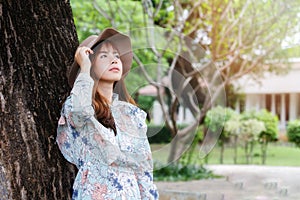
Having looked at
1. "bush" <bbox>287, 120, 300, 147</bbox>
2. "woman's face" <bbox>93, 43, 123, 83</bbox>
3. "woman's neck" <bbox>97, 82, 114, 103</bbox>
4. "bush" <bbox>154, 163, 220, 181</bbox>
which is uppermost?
"woman's face" <bbox>93, 43, 123, 83</bbox>

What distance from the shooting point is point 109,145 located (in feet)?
6.42

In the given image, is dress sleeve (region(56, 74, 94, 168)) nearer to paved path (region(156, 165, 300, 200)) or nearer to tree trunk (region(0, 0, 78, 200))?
tree trunk (region(0, 0, 78, 200))

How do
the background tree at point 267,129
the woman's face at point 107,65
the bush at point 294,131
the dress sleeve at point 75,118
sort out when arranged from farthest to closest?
the bush at point 294,131 → the background tree at point 267,129 → the woman's face at point 107,65 → the dress sleeve at point 75,118

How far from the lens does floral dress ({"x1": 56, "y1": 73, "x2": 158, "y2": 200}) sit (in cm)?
193

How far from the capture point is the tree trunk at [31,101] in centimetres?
221

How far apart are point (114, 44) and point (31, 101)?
1.38 feet

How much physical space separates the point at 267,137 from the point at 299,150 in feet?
9.85

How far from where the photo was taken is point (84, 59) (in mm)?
1970

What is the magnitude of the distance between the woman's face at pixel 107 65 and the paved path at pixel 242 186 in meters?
3.83

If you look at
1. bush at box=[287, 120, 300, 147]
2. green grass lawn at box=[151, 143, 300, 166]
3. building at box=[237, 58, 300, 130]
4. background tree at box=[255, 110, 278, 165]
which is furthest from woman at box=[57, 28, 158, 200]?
building at box=[237, 58, 300, 130]

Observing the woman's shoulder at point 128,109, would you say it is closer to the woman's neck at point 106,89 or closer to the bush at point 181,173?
the woman's neck at point 106,89

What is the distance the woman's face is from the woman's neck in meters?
0.02

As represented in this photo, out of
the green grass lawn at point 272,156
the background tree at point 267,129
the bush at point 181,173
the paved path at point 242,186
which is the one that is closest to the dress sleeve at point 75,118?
the paved path at point 242,186

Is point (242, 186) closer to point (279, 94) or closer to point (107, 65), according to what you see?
point (107, 65)
